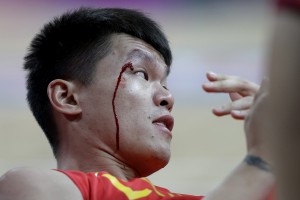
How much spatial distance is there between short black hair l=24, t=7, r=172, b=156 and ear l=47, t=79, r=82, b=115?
3cm

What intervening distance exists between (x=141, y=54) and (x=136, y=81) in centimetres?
11

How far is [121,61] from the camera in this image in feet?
7.88

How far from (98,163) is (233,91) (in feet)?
1.51

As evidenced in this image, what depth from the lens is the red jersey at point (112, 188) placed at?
2107 millimetres

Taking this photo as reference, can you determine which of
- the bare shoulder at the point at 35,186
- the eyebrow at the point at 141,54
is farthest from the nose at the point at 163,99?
the bare shoulder at the point at 35,186

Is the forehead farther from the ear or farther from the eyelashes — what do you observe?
the ear

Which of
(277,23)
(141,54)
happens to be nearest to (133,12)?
(141,54)

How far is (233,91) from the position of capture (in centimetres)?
219

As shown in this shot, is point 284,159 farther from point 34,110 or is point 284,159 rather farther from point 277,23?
point 34,110

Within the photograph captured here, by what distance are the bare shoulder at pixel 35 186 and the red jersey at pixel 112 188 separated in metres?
0.05

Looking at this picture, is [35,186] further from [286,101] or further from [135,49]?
[286,101]

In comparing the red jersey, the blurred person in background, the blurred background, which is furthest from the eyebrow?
the blurred background

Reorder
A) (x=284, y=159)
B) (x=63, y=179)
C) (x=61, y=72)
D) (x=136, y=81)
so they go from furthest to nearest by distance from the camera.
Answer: (x=61, y=72) → (x=136, y=81) → (x=63, y=179) → (x=284, y=159)

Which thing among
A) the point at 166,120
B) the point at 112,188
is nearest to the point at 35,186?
the point at 112,188
